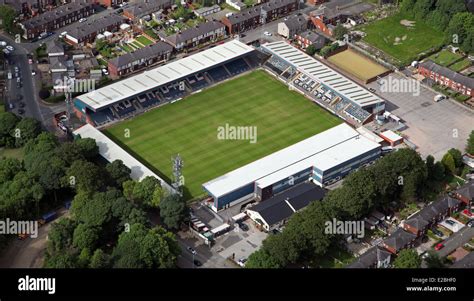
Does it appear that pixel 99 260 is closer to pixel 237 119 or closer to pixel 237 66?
pixel 237 119

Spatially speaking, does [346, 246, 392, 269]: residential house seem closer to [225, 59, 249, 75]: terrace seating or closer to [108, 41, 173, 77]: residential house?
[225, 59, 249, 75]: terrace seating

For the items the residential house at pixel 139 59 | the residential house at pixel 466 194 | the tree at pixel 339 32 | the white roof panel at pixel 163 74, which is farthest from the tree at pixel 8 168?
the tree at pixel 339 32

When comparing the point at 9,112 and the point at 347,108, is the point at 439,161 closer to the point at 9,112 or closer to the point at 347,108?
the point at 347,108

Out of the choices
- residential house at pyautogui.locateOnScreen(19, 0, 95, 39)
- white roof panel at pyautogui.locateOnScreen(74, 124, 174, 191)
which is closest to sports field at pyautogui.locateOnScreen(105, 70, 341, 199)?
white roof panel at pyautogui.locateOnScreen(74, 124, 174, 191)

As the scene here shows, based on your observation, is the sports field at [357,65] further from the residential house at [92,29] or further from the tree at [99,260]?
the tree at [99,260]

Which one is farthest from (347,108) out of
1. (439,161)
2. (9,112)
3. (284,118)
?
(9,112)

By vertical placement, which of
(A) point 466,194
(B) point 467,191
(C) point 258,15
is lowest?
(A) point 466,194

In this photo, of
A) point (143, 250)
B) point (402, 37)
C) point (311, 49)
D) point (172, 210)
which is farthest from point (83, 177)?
point (402, 37)
